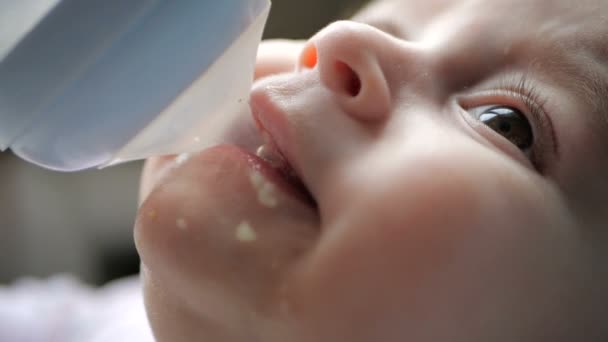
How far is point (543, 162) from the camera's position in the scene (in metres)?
0.49

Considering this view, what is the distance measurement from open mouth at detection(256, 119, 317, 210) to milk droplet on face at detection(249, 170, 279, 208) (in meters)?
0.02

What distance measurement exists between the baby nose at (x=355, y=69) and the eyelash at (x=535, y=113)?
0.10 m

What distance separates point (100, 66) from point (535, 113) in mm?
314

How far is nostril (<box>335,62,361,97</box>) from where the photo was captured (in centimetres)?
47

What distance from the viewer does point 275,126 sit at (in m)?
0.46

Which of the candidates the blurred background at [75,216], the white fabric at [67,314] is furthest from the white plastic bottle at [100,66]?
the blurred background at [75,216]

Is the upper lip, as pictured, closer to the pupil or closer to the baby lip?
the baby lip

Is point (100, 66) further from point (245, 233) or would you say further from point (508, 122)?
point (508, 122)

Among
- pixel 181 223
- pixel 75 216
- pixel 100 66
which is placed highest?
pixel 100 66

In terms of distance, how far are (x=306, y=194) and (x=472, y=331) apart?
15cm

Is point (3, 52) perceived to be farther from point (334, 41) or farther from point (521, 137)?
point (521, 137)

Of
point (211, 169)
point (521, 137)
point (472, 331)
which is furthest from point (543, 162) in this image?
point (211, 169)

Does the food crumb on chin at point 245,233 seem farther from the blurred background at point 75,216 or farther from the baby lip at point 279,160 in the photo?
the blurred background at point 75,216

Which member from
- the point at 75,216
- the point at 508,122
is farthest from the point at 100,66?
the point at 75,216
